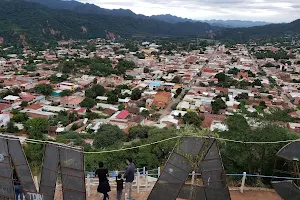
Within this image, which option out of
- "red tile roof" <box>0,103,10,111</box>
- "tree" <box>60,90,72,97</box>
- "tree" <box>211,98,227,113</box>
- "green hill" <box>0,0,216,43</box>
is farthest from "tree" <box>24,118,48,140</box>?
"green hill" <box>0,0,216,43</box>

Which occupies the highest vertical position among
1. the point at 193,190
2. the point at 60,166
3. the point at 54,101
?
the point at 60,166

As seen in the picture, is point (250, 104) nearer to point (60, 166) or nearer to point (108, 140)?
point (108, 140)

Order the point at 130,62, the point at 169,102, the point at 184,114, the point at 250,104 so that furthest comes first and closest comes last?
the point at 130,62 → the point at 169,102 → the point at 250,104 → the point at 184,114

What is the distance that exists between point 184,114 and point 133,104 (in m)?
6.39

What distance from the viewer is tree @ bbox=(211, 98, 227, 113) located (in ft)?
85.4

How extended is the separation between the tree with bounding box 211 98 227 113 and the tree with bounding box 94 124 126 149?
10871 millimetres

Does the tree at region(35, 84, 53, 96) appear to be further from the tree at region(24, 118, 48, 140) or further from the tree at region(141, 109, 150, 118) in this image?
the tree at region(141, 109, 150, 118)

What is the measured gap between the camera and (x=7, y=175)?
189 inches

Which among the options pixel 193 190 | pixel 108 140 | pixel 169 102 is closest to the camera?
pixel 193 190

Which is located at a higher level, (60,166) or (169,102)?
(60,166)

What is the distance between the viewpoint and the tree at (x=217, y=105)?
26044 millimetres

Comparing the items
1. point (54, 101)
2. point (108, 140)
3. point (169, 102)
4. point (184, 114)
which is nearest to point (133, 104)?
point (169, 102)

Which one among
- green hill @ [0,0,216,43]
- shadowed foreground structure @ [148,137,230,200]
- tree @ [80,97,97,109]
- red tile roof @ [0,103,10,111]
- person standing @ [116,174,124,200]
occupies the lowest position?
red tile roof @ [0,103,10,111]

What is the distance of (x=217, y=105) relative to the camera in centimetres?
2680
